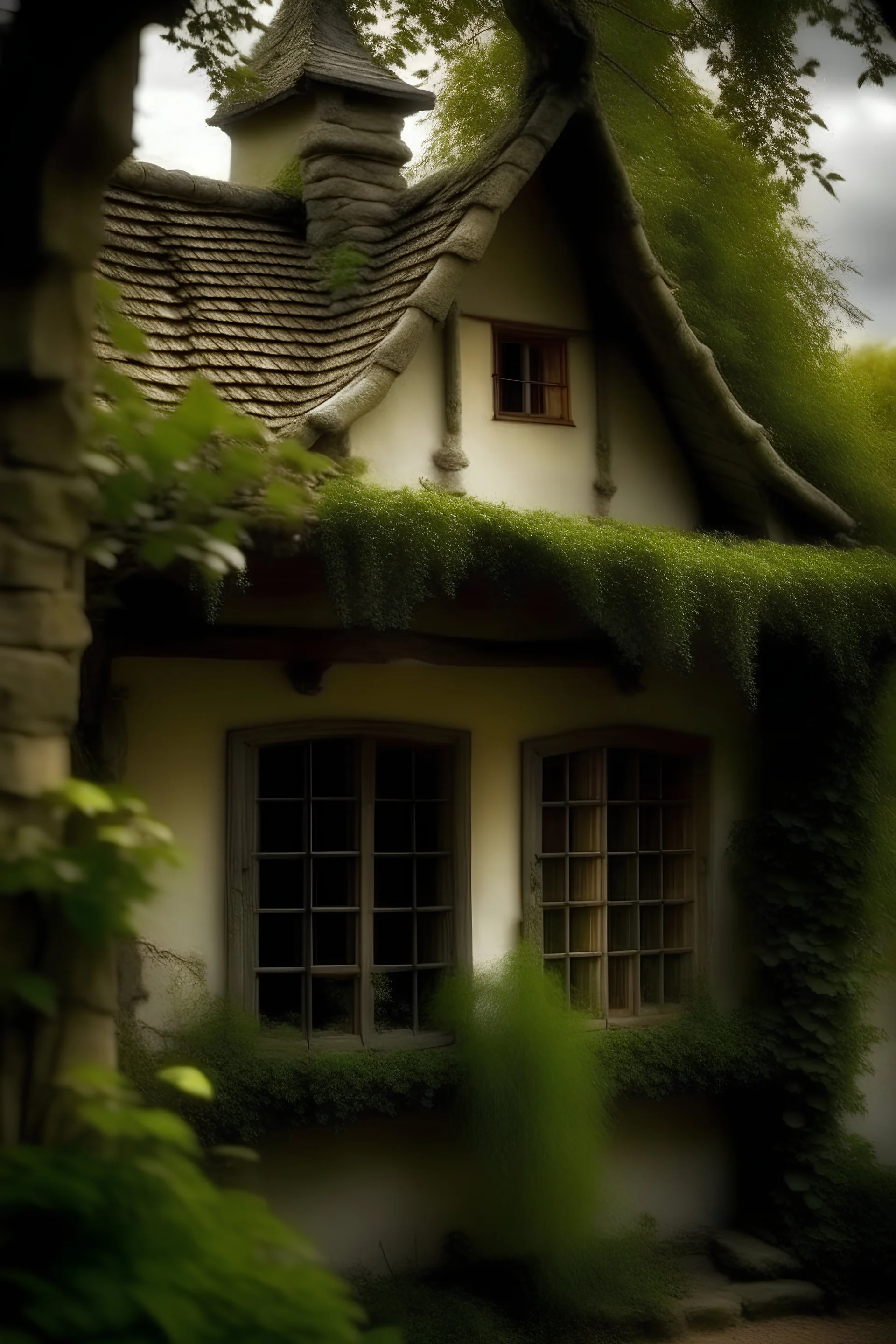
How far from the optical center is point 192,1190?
247 cm

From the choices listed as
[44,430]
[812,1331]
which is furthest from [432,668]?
[44,430]

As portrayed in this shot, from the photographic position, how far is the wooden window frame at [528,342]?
8320 mm

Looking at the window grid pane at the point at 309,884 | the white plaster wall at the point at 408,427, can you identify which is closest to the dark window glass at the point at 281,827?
the window grid pane at the point at 309,884

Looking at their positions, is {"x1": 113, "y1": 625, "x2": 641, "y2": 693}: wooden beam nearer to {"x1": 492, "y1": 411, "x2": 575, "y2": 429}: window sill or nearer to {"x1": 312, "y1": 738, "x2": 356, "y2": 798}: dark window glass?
{"x1": 312, "y1": 738, "x2": 356, "y2": 798}: dark window glass

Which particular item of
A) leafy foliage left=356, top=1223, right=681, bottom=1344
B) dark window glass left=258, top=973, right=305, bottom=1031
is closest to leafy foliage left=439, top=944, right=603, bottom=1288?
leafy foliage left=356, top=1223, right=681, bottom=1344

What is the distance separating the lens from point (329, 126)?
30.5 ft

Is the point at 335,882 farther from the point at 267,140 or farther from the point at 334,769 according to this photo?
the point at 267,140

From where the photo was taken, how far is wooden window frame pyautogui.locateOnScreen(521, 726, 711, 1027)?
8.30m

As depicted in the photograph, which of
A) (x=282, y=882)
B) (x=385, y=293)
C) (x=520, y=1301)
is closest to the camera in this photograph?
(x=520, y=1301)

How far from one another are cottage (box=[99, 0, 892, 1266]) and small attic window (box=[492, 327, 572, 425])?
2 centimetres

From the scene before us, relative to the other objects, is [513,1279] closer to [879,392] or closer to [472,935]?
[472,935]

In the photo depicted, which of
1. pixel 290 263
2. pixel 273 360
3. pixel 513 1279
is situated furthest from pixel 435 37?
pixel 513 1279

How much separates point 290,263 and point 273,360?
3.80 feet

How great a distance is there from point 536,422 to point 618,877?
2.65 meters
